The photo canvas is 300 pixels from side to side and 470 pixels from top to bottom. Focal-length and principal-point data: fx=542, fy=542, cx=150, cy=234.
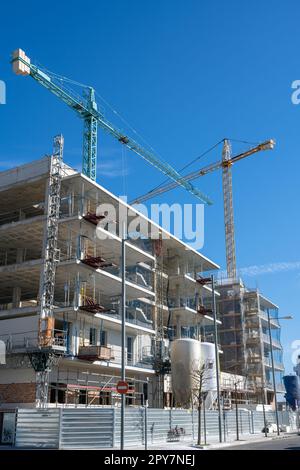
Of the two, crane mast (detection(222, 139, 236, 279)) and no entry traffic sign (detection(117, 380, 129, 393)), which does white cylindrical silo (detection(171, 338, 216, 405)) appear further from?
crane mast (detection(222, 139, 236, 279))

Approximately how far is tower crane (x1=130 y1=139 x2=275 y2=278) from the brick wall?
6158 centimetres

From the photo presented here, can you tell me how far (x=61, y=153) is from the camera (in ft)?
152

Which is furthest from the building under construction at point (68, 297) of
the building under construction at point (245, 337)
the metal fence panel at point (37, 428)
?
the building under construction at point (245, 337)

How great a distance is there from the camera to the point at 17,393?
40406 mm

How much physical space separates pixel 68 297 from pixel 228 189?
6882 centimetres

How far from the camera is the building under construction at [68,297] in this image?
136 ft

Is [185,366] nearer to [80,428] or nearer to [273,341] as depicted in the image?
[80,428]

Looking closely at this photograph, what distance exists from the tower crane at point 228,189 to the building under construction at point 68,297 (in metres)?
39.4

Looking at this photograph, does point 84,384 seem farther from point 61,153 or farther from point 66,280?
point 61,153

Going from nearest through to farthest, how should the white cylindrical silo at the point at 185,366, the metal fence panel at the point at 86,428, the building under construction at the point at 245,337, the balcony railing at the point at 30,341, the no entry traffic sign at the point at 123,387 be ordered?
the no entry traffic sign at the point at 123,387 → the metal fence panel at the point at 86,428 → the balcony railing at the point at 30,341 → the white cylindrical silo at the point at 185,366 → the building under construction at the point at 245,337

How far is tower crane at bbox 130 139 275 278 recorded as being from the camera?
9831cm

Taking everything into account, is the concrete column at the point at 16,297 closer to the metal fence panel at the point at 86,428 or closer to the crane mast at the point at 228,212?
the metal fence panel at the point at 86,428

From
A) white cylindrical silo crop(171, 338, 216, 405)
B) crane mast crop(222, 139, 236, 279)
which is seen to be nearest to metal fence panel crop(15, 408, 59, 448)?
white cylindrical silo crop(171, 338, 216, 405)
